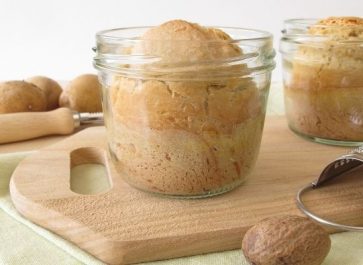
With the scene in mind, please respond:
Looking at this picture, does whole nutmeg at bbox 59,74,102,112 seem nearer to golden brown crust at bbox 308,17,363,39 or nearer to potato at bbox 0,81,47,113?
potato at bbox 0,81,47,113

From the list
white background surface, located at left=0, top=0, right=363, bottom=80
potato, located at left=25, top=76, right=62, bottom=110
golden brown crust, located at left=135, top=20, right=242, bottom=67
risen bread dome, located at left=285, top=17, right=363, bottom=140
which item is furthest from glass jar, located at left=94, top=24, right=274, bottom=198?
white background surface, located at left=0, top=0, right=363, bottom=80

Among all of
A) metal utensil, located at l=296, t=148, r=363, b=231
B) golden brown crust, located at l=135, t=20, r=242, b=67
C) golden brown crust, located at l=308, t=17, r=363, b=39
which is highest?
golden brown crust, located at l=135, t=20, r=242, b=67

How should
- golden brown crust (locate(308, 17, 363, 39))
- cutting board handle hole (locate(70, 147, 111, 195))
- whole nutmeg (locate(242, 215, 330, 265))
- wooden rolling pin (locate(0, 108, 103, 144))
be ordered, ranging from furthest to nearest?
wooden rolling pin (locate(0, 108, 103, 144)) < golden brown crust (locate(308, 17, 363, 39)) < cutting board handle hole (locate(70, 147, 111, 195)) < whole nutmeg (locate(242, 215, 330, 265))

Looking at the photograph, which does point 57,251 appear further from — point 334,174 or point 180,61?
point 334,174

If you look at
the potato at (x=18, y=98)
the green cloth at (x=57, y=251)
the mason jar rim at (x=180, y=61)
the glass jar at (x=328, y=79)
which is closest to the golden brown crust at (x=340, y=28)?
the glass jar at (x=328, y=79)

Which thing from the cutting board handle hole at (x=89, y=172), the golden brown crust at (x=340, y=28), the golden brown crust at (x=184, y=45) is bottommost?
the cutting board handle hole at (x=89, y=172)

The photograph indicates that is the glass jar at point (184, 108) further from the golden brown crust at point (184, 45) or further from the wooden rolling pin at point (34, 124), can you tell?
the wooden rolling pin at point (34, 124)

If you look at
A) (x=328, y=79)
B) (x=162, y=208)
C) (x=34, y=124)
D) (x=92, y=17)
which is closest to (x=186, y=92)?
(x=162, y=208)
